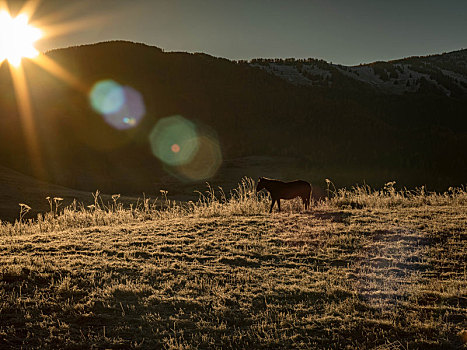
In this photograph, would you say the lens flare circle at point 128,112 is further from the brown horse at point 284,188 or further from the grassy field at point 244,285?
the grassy field at point 244,285

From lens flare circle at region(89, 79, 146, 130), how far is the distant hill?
3.51 ft

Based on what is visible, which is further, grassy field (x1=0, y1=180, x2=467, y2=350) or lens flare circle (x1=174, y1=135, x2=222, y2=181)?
lens flare circle (x1=174, y1=135, x2=222, y2=181)

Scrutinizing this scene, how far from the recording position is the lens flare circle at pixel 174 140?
4216cm

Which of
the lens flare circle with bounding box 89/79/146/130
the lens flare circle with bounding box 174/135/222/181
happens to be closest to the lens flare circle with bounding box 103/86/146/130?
the lens flare circle with bounding box 89/79/146/130

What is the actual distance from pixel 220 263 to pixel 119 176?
3108cm

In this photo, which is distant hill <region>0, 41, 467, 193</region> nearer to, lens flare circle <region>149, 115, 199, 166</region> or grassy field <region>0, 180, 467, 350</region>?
lens flare circle <region>149, 115, 199, 166</region>

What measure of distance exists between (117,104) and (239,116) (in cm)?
1766

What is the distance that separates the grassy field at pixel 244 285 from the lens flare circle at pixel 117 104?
41815 mm

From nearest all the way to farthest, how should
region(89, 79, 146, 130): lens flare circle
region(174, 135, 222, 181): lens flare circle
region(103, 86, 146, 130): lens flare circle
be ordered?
region(174, 135, 222, 181): lens flare circle → region(103, 86, 146, 130): lens flare circle → region(89, 79, 146, 130): lens flare circle

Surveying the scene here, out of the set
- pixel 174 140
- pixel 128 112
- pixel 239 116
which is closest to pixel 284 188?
pixel 174 140

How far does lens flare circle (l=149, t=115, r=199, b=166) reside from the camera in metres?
42.2

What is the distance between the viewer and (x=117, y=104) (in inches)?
2190

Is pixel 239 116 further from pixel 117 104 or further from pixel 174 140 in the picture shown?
pixel 117 104

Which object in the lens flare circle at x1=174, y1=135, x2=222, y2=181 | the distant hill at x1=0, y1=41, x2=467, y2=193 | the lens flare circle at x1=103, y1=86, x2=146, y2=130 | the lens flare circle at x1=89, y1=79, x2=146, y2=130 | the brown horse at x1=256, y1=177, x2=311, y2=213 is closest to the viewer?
the brown horse at x1=256, y1=177, x2=311, y2=213
